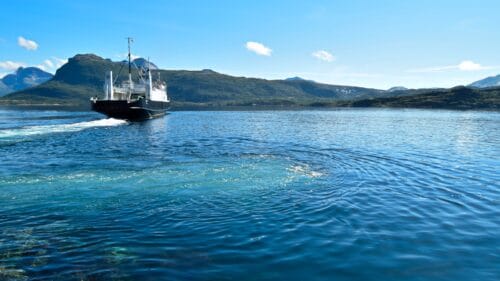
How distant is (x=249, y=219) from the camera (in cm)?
1505

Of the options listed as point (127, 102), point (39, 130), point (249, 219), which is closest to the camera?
point (249, 219)

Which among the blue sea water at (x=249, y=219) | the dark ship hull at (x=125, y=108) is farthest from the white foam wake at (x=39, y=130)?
the blue sea water at (x=249, y=219)

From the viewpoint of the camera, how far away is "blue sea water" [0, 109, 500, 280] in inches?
421

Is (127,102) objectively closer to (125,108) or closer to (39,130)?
(125,108)

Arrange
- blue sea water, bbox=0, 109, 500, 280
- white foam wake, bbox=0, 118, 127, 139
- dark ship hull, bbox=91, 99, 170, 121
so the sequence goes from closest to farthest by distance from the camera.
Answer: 1. blue sea water, bbox=0, 109, 500, 280
2. white foam wake, bbox=0, 118, 127, 139
3. dark ship hull, bbox=91, 99, 170, 121

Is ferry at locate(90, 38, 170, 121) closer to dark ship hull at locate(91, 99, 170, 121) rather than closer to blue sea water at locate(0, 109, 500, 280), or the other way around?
dark ship hull at locate(91, 99, 170, 121)

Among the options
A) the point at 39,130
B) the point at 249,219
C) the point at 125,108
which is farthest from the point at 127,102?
the point at 249,219

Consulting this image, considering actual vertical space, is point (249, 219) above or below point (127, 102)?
below

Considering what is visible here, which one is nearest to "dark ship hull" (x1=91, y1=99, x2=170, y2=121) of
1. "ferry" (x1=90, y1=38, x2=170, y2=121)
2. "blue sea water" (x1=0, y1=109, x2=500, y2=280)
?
"ferry" (x1=90, y1=38, x2=170, y2=121)

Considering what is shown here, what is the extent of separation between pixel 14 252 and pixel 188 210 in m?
6.51

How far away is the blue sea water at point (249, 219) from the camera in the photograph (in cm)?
1070

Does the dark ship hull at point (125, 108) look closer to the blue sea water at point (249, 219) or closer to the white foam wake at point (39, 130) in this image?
the white foam wake at point (39, 130)

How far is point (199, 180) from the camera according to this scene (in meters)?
22.5

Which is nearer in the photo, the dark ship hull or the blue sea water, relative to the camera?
the blue sea water
